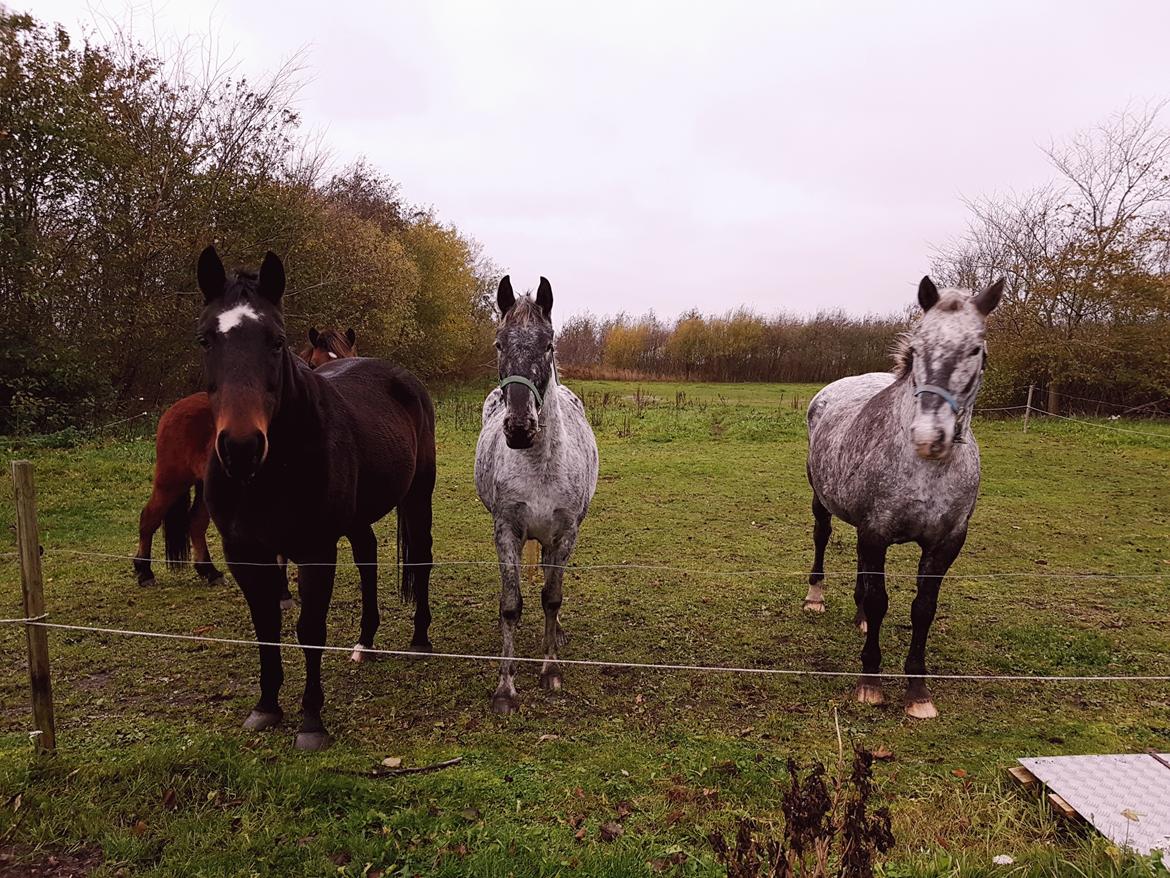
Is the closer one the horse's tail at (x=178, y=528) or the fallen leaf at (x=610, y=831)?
the fallen leaf at (x=610, y=831)

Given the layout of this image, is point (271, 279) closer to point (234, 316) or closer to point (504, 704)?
point (234, 316)

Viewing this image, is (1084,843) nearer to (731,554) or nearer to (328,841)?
(328,841)

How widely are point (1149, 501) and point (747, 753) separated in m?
9.75

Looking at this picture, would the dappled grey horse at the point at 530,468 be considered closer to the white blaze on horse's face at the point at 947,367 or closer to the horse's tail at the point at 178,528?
the white blaze on horse's face at the point at 947,367

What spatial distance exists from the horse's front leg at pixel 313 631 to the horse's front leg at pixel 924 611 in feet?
10.8

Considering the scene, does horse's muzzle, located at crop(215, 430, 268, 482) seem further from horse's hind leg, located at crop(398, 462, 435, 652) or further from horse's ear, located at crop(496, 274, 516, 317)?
horse's hind leg, located at crop(398, 462, 435, 652)

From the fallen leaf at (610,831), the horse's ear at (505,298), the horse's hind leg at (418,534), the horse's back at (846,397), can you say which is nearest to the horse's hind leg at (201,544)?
the horse's hind leg at (418,534)

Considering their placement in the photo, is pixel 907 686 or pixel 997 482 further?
pixel 997 482

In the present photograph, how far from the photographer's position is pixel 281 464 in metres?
2.96

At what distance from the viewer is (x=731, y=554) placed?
6840 millimetres

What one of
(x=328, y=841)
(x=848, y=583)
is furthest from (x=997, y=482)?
(x=328, y=841)

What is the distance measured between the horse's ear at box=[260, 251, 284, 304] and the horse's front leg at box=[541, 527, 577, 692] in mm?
2047

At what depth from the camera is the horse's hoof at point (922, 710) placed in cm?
353

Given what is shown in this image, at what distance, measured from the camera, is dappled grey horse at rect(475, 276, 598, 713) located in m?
3.28
